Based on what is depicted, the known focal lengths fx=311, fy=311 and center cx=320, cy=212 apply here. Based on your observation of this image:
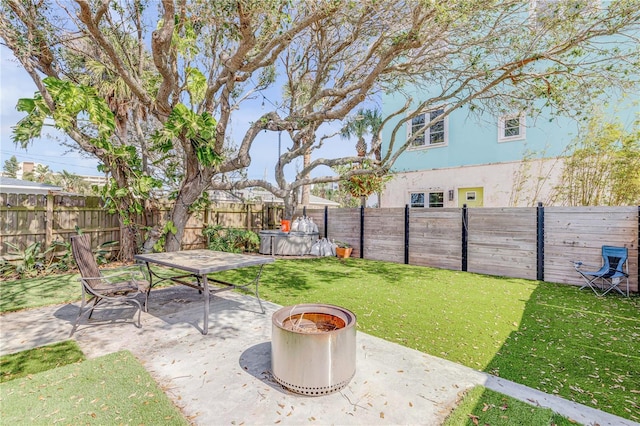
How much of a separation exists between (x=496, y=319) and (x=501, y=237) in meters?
3.76

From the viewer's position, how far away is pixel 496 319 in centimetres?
433

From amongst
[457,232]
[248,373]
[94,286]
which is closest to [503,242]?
[457,232]

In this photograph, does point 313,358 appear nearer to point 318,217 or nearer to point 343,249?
point 343,249

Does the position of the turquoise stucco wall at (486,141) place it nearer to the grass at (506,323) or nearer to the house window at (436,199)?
the house window at (436,199)

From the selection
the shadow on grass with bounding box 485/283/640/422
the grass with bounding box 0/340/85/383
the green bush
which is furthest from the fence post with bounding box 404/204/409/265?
the grass with bounding box 0/340/85/383

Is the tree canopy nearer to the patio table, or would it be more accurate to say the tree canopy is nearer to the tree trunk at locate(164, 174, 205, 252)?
the tree trunk at locate(164, 174, 205, 252)

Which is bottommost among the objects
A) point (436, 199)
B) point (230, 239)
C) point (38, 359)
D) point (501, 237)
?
point (38, 359)

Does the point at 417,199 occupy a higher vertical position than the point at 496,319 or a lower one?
higher

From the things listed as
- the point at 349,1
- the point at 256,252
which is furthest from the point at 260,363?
the point at 256,252

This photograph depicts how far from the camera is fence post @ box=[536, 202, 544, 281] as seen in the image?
22.6ft

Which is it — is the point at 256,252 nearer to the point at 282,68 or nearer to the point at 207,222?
the point at 207,222

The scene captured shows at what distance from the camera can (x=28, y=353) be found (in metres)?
3.11

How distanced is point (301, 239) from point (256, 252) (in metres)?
1.82

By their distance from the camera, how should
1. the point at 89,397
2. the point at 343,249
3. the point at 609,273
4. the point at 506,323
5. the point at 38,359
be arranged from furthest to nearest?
1. the point at 343,249
2. the point at 609,273
3. the point at 506,323
4. the point at 38,359
5. the point at 89,397
